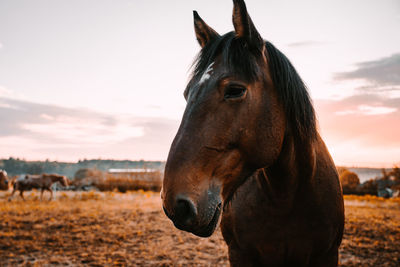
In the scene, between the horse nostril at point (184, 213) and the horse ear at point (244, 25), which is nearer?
the horse nostril at point (184, 213)

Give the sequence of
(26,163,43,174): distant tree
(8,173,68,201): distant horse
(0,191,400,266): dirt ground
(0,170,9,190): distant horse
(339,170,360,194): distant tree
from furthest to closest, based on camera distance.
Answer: (26,163,43,174): distant tree < (0,170,9,190): distant horse < (339,170,360,194): distant tree < (8,173,68,201): distant horse < (0,191,400,266): dirt ground

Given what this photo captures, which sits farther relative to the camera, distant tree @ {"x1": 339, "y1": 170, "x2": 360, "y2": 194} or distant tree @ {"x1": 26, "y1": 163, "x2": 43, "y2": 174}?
distant tree @ {"x1": 26, "y1": 163, "x2": 43, "y2": 174}

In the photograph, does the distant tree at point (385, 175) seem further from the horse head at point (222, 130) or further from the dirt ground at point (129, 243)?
the horse head at point (222, 130)

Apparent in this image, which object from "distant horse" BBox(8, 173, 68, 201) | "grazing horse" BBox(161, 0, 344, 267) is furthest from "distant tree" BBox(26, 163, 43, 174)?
"grazing horse" BBox(161, 0, 344, 267)

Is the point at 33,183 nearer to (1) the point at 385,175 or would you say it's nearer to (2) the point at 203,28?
(2) the point at 203,28

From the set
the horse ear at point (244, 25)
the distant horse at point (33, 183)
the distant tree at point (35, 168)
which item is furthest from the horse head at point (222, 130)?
the distant tree at point (35, 168)

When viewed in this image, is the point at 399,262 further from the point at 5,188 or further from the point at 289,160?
the point at 5,188

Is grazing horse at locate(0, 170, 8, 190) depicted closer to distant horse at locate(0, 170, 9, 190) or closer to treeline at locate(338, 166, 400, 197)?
A: distant horse at locate(0, 170, 9, 190)

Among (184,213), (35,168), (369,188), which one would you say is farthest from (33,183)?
(35,168)

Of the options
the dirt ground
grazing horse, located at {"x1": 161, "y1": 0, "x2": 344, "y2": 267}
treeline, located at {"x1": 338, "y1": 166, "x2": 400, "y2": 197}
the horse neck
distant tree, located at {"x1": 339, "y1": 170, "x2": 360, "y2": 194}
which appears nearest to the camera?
grazing horse, located at {"x1": 161, "y1": 0, "x2": 344, "y2": 267}

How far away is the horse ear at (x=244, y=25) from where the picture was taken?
4.84 feet

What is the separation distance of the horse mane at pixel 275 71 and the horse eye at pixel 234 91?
2.9 inches

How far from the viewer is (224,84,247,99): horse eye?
4.73 ft

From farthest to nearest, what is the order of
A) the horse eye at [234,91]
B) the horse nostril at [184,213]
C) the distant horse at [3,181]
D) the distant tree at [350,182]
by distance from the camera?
1. the distant horse at [3,181]
2. the distant tree at [350,182]
3. the horse eye at [234,91]
4. the horse nostril at [184,213]
